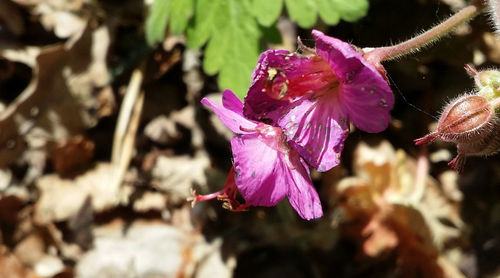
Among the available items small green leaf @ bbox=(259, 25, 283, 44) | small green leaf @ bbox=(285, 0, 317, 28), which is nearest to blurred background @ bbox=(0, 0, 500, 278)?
small green leaf @ bbox=(259, 25, 283, 44)

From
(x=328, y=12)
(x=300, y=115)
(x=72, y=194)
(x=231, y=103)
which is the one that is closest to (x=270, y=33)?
(x=328, y=12)

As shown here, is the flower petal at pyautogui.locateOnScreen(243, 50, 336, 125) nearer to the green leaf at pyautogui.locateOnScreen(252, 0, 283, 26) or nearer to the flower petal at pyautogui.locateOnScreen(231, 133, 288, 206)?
the flower petal at pyautogui.locateOnScreen(231, 133, 288, 206)

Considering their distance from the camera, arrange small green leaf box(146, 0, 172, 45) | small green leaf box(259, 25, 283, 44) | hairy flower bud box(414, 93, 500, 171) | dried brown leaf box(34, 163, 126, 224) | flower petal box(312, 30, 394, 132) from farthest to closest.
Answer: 1. dried brown leaf box(34, 163, 126, 224)
2. small green leaf box(146, 0, 172, 45)
3. small green leaf box(259, 25, 283, 44)
4. hairy flower bud box(414, 93, 500, 171)
5. flower petal box(312, 30, 394, 132)

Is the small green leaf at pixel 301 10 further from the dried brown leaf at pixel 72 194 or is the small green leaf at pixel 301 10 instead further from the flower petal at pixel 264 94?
the dried brown leaf at pixel 72 194

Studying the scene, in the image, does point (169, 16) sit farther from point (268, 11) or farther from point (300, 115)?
point (300, 115)

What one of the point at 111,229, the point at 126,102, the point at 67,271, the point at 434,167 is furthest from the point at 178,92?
the point at 434,167

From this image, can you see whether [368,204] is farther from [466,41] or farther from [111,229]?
[111,229]

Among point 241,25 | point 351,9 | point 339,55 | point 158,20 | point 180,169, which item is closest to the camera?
point 339,55
